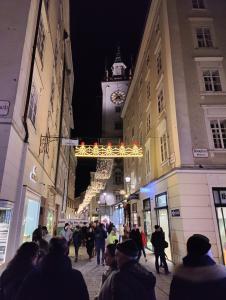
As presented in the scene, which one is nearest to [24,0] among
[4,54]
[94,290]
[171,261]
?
[4,54]

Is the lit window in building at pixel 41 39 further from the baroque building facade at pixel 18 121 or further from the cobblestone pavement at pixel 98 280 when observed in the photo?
the cobblestone pavement at pixel 98 280

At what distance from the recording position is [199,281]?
2.38 m

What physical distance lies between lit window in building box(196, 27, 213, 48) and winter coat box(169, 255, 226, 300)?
657 inches

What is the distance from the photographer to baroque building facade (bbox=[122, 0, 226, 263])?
38.8ft

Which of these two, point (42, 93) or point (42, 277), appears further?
point (42, 93)

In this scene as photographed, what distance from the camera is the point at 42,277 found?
2584 mm

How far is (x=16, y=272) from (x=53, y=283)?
108 centimetres

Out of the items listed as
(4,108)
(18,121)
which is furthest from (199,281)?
(18,121)

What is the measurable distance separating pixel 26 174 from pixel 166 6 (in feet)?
51.1

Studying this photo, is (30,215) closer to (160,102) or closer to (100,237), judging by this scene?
(100,237)

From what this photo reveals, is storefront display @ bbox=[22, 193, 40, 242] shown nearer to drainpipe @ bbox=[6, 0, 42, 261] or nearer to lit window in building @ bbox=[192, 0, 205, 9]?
drainpipe @ bbox=[6, 0, 42, 261]

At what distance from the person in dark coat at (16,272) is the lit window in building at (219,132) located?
12.4 metres

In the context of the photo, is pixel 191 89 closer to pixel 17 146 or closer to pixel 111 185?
pixel 17 146

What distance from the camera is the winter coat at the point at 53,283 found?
2.51 m
